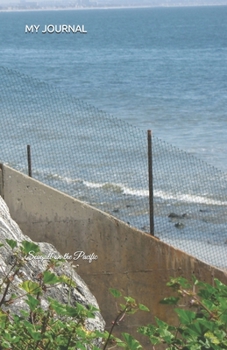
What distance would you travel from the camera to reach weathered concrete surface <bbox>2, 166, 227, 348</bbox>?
10.1m

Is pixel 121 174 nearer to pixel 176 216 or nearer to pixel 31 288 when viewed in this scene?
pixel 176 216

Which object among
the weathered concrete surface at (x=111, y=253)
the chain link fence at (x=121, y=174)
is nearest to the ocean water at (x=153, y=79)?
the chain link fence at (x=121, y=174)

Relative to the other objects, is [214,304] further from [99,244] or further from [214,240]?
[214,240]

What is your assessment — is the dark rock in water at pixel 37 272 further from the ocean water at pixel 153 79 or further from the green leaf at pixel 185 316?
the ocean water at pixel 153 79

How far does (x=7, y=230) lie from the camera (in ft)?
28.2

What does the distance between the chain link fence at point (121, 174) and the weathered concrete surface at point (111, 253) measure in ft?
14.3

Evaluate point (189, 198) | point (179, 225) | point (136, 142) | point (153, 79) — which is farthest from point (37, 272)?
point (153, 79)

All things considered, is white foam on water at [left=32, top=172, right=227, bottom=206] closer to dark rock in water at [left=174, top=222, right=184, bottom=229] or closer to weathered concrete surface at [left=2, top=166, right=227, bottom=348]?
dark rock in water at [left=174, top=222, right=184, bottom=229]

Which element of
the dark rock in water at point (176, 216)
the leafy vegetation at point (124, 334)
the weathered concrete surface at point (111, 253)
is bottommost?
the leafy vegetation at point (124, 334)

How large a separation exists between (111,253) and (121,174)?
8.92 metres

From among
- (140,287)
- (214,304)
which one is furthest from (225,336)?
(140,287)

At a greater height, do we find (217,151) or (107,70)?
(107,70)

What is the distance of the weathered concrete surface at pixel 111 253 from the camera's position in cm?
1010

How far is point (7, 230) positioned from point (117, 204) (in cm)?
853
